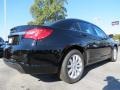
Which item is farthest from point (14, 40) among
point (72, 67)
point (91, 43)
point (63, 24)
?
point (91, 43)

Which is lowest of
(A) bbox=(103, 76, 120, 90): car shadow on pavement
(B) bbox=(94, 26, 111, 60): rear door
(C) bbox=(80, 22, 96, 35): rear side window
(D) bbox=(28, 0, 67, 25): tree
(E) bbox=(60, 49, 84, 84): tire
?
(A) bbox=(103, 76, 120, 90): car shadow on pavement

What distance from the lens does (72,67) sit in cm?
536

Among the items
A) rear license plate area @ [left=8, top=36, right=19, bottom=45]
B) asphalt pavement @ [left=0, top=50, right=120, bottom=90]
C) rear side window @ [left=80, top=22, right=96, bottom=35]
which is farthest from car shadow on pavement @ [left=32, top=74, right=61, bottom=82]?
rear side window @ [left=80, top=22, right=96, bottom=35]

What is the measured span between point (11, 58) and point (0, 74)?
1485 mm

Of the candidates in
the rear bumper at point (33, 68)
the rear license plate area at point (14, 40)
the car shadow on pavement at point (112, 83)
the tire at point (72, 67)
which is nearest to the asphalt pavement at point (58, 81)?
the car shadow on pavement at point (112, 83)

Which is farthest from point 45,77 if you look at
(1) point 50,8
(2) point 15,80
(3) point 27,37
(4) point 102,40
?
(1) point 50,8

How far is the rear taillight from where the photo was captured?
186 inches

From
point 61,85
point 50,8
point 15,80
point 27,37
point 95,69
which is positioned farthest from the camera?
point 50,8

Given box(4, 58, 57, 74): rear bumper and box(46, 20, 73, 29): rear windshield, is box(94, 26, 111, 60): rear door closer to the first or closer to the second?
box(46, 20, 73, 29): rear windshield

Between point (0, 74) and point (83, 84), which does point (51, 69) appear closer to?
point (83, 84)

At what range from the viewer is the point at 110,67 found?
727 centimetres

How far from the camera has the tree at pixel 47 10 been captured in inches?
1224

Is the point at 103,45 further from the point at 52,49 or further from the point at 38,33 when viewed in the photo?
the point at 38,33

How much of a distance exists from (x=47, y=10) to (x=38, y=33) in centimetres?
2686
